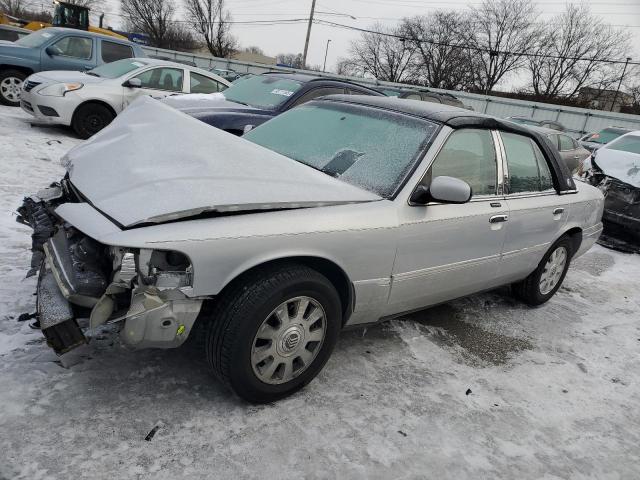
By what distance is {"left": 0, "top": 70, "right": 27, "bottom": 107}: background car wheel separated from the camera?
9.87 m

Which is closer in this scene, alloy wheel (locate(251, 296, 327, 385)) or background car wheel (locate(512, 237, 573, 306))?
alloy wheel (locate(251, 296, 327, 385))

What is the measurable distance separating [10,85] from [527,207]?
1032 cm

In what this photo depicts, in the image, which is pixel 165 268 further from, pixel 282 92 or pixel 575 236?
pixel 282 92

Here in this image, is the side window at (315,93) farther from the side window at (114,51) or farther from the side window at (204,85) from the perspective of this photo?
the side window at (114,51)

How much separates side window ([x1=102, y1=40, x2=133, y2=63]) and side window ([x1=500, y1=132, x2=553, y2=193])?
902 centimetres

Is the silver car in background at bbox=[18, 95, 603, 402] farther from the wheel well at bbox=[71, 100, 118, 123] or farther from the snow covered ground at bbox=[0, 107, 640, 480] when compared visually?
the wheel well at bbox=[71, 100, 118, 123]

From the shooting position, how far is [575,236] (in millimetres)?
4648

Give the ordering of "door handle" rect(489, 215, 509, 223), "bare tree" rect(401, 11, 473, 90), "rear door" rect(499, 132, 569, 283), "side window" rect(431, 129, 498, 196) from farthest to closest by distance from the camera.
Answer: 1. "bare tree" rect(401, 11, 473, 90)
2. "rear door" rect(499, 132, 569, 283)
3. "door handle" rect(489, 215, 509, 223)
4. "side window" rect(431, 129, 498, 196)

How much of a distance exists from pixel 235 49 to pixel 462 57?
27698mm

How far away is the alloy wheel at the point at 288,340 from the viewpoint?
2.49 meters

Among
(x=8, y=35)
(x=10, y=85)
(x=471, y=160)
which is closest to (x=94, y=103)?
(x=10, y=85)

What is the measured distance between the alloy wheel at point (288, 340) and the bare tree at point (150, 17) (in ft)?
214

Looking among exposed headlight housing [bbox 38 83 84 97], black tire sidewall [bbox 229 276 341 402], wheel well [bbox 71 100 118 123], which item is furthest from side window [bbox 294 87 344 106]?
black tire sidewall [bbox 229 276 341 402]

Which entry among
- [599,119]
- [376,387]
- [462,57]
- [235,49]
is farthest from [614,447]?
[235,49]
